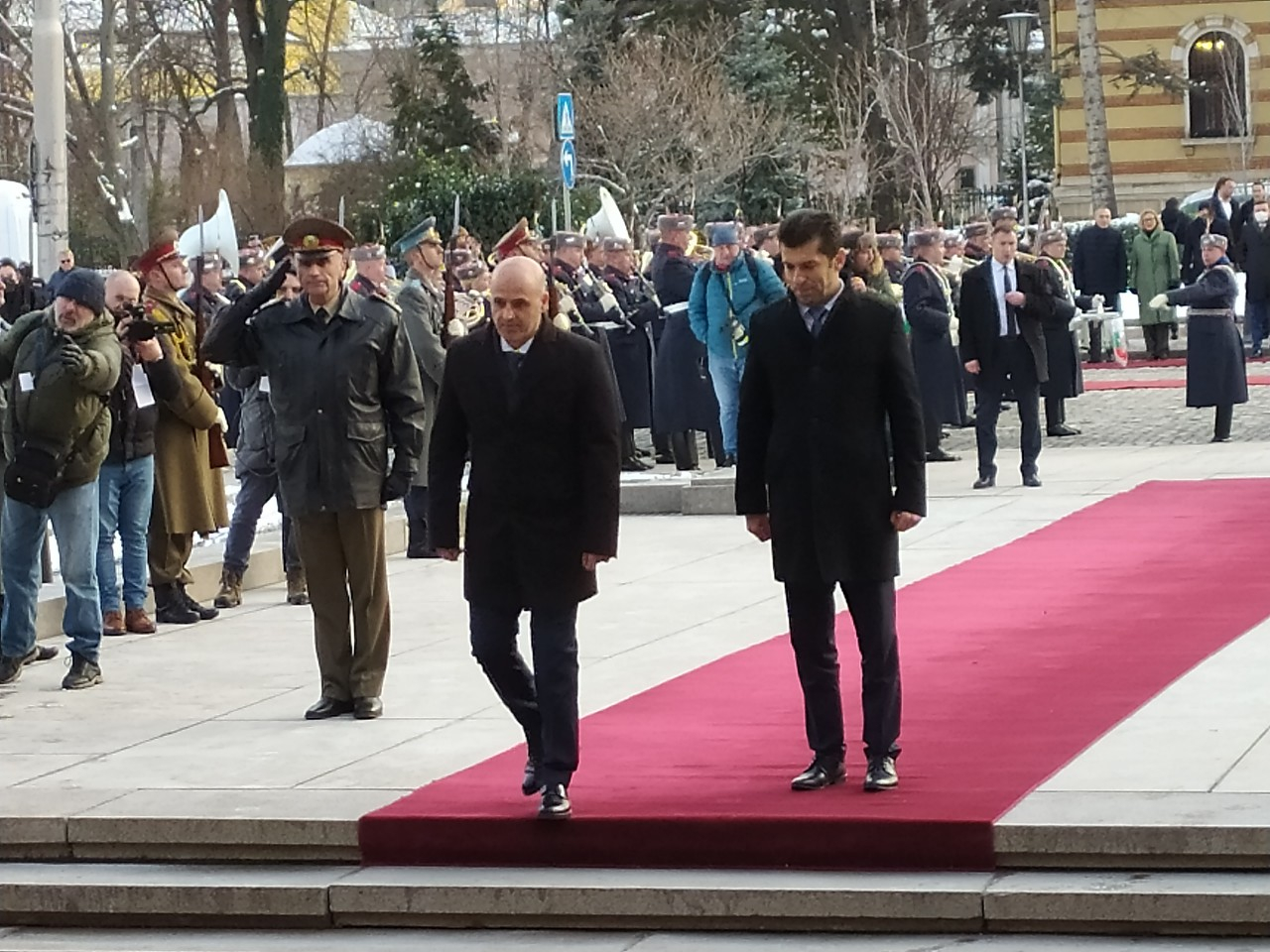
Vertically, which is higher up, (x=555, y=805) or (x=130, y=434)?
(x=130, y=434)

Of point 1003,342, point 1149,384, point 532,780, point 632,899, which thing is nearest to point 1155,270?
point 1149,384

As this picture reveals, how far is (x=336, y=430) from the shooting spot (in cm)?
1070

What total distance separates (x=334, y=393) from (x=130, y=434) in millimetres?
2363

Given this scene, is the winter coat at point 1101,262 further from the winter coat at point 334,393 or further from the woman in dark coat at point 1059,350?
the winter coat at point 334,393

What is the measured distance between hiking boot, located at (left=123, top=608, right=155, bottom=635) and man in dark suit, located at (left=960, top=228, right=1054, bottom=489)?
23.5ft

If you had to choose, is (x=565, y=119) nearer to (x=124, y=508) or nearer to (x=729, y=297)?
(x=729, y=297)

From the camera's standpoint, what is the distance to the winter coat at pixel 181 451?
13555mm

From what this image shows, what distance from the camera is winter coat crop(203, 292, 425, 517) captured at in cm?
1070

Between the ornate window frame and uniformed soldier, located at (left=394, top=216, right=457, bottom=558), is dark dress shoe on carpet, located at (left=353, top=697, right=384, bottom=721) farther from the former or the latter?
the ornate window frame

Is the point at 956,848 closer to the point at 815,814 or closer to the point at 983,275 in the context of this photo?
the point at 815,814

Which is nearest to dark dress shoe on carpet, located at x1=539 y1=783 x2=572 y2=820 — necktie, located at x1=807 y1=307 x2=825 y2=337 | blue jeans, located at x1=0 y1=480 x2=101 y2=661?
necktie, located at x1=807 y1=307 x2=825 y2=337

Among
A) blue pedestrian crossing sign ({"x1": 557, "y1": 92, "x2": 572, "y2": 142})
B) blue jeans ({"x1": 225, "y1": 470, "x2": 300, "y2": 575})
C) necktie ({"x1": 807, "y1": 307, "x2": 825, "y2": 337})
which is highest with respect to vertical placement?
blue pedestrian crossing sign ({"x1": 557, "y1": 92, "x2": 572, "y2": 142})

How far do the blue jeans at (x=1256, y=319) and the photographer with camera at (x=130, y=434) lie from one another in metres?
19.1

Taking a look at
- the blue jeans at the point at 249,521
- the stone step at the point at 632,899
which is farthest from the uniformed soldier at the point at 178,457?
the stone step at the point at 632,899
